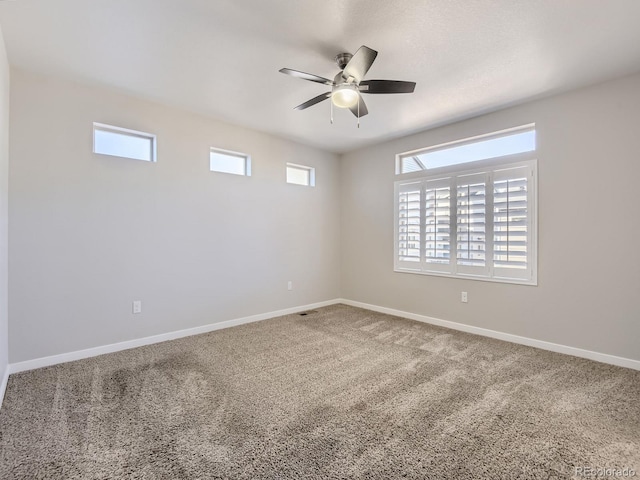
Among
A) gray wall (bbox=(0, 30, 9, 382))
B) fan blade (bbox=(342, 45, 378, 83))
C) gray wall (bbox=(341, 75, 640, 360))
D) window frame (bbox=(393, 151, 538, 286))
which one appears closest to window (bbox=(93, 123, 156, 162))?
gray wall (bbox=(0, 30, 9, 382))

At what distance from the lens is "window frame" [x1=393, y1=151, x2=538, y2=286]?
3.36 meters

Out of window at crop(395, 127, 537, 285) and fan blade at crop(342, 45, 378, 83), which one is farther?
window at crop(395, 127, 537, 285)

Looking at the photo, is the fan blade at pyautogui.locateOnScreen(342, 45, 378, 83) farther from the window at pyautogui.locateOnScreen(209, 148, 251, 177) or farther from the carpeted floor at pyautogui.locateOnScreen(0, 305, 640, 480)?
the carpeted floor at pyautogui.locateOnScreen(0, 305, 640, 480)

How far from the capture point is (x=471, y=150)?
3.96 m

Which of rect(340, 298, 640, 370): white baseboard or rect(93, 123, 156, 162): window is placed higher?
rect(93, 123, 156, 162): window

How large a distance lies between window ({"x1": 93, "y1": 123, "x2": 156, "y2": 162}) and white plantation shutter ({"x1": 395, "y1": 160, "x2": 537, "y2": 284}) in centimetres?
338

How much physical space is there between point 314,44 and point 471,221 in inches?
108

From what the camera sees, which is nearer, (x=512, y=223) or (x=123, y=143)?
(x=123, y=143)

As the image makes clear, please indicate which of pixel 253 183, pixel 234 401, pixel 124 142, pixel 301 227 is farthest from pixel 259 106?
pixel 234 401

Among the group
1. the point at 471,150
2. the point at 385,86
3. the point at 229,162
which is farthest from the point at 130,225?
the point at 471,150

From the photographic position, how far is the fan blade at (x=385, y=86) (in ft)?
7.68

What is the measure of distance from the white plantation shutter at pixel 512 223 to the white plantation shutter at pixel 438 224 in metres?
0.59

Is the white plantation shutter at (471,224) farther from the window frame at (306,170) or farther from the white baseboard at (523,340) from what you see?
the window frame at (306,170)

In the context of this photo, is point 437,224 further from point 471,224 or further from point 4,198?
point 4,198
